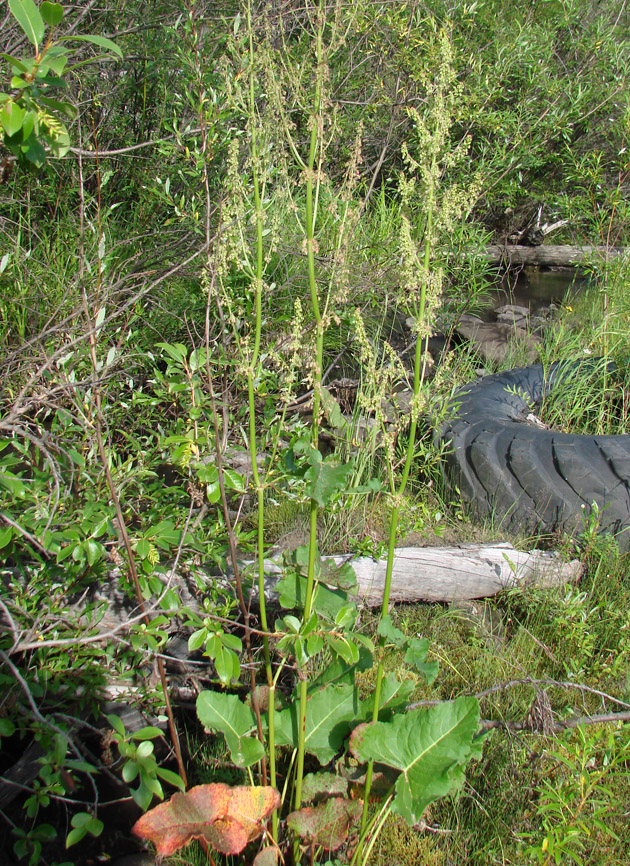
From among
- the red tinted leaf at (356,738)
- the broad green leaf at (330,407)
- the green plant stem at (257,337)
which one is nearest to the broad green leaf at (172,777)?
the green plant stem at (257,337)

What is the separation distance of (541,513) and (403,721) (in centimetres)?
171

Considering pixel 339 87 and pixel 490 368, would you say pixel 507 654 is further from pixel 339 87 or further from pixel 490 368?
pixel 339 87

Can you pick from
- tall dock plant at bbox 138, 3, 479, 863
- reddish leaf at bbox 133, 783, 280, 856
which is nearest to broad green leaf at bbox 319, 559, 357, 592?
tall dock plant at bbox 138, 3, 479, 863

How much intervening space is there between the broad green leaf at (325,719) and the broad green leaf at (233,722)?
3.8 inches

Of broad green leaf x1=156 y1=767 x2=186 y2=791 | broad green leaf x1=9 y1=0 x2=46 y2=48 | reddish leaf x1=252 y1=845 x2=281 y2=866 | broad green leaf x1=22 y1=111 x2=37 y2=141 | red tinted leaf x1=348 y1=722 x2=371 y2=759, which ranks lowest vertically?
reddish leaf x1=252 y1=845 x2=281 y2=866

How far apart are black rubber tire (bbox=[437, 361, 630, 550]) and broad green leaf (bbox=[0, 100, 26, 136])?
255cm

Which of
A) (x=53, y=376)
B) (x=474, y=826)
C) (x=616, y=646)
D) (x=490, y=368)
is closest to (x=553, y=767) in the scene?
(x=474, y=826)

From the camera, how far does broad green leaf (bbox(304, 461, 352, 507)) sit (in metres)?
1.43

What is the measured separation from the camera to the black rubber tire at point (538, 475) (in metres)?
3.00

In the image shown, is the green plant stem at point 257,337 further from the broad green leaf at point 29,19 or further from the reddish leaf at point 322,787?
the broad green leaf at point 29,19

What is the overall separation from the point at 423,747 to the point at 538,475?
5.83ft

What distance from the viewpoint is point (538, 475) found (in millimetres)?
3076

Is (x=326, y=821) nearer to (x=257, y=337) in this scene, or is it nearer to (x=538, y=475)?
(x=257, y=337)

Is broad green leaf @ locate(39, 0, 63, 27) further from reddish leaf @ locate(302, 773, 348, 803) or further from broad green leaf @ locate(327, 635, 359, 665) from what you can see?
reddish leaf @ locate(302, 773, 348, 803)
